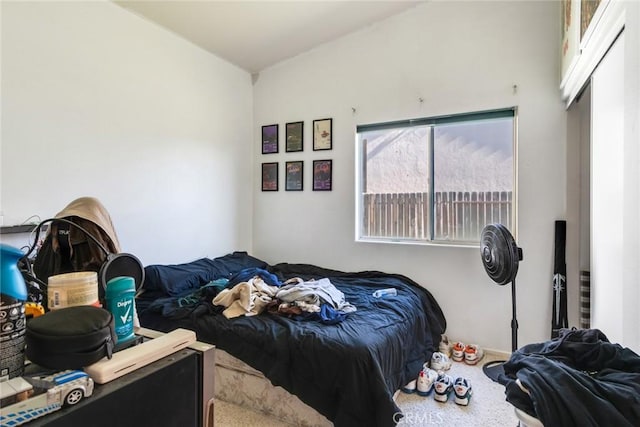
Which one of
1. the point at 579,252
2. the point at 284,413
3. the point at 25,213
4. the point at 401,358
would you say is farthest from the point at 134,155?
the point at 579,252

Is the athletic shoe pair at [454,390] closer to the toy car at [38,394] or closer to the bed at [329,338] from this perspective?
the bed at [329,338]

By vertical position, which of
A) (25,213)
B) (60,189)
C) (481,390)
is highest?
(60,189)

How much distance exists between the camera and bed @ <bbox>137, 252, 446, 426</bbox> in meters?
1.62

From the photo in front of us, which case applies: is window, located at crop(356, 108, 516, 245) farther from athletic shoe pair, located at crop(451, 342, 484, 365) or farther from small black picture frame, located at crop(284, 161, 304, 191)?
athletic shoe pair, located at crop(451, 342, 484, 365)

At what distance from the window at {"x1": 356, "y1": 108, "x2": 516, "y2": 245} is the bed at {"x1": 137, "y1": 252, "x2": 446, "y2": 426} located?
26.1 inches

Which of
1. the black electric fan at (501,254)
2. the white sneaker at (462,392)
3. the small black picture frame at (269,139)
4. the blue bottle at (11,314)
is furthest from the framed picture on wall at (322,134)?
the blue bottle at (11,314)

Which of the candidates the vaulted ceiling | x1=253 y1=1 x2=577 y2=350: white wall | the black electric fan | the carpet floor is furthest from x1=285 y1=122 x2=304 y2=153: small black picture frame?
the carpet floor

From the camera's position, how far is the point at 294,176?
3643 mm

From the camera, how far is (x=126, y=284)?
2.60ft

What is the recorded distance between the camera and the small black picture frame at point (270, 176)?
377cm

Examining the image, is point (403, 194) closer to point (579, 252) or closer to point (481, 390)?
point (579, 252)

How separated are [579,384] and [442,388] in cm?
138

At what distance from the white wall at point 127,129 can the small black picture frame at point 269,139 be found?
0.20 meters

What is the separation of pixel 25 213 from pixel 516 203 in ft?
11.4
